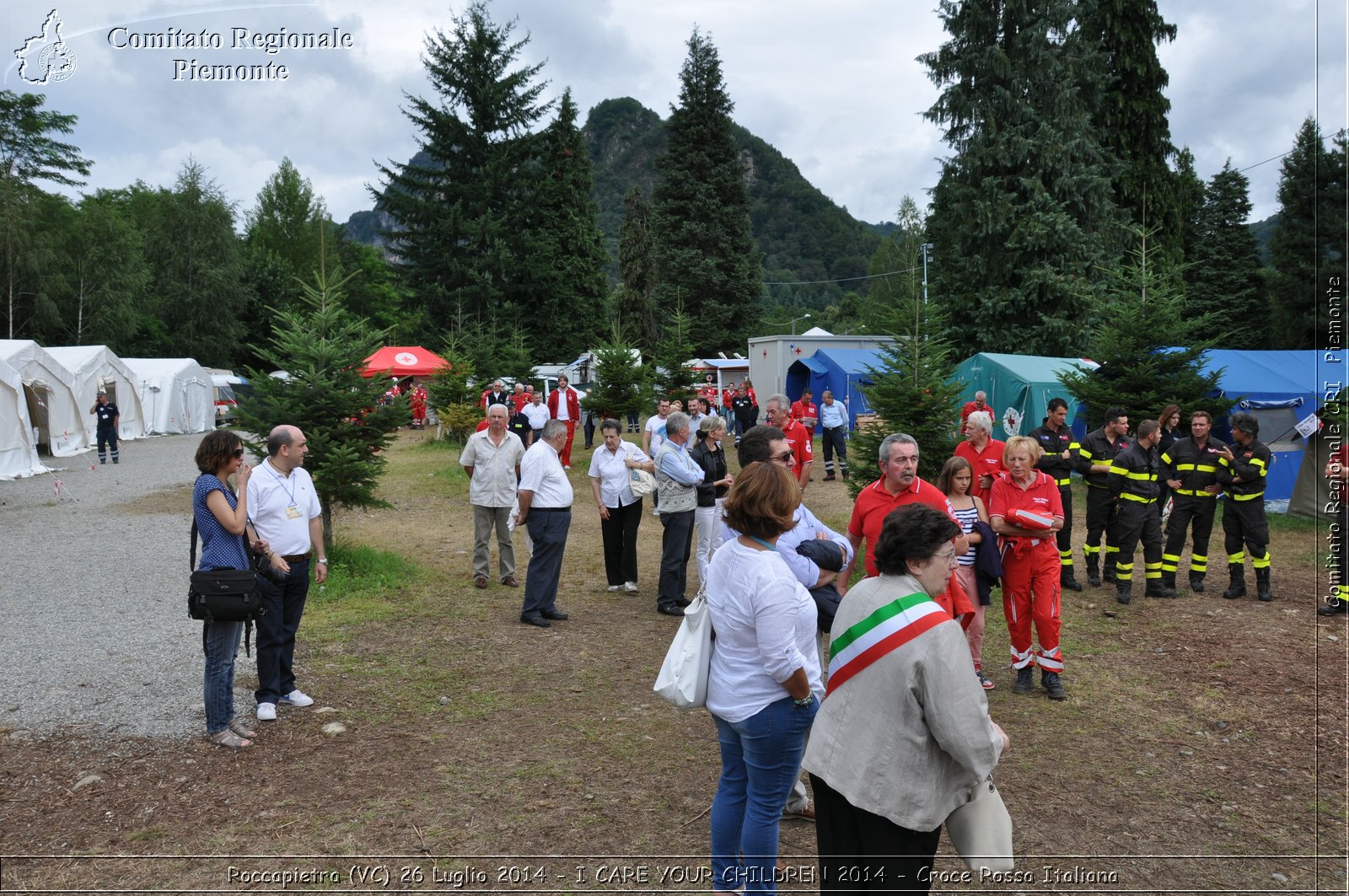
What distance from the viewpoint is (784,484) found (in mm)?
3559

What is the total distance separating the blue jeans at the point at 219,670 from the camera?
5.29 metres

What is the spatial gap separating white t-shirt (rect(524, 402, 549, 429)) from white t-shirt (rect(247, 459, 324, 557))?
12.1 metres

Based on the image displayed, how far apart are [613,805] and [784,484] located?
7.41 ft

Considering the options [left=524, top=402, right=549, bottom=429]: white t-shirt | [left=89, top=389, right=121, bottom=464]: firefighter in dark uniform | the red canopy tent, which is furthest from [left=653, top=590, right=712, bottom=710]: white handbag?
the red canopy tent

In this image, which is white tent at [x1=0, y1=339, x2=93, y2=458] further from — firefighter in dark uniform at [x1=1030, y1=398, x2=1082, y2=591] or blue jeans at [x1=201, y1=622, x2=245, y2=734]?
firefighter in dark uniform at [x1=1030, y1=398, x2=1082, y2=591]

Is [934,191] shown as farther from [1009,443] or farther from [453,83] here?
[453,83]

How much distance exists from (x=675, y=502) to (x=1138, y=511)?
488 centimetres

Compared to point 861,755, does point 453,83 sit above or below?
above

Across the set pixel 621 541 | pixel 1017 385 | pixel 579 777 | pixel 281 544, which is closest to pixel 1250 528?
pixel 621 541

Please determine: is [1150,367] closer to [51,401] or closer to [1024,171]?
[1024,171]

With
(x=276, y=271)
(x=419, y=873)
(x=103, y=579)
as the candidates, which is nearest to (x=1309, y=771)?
(x=419, y=873)

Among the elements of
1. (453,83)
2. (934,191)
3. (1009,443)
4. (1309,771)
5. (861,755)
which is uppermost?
(453,83)

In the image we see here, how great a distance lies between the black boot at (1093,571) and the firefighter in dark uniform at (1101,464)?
27cm

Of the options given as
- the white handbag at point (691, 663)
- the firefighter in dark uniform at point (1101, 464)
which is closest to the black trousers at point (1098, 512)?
the firefighter in dark uniform at point (1101, 464)
